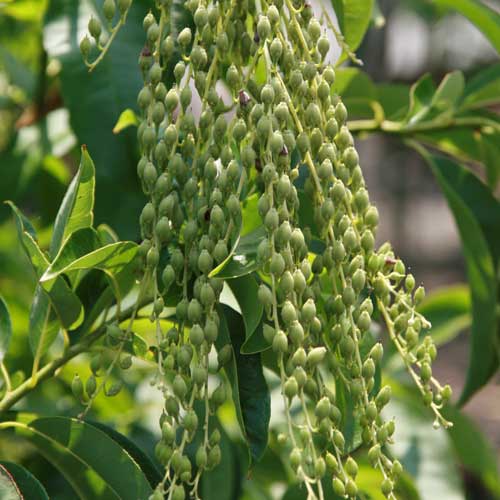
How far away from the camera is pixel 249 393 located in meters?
0.65

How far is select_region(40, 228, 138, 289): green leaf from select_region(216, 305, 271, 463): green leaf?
87mm

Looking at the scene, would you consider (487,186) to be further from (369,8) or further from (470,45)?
(470,45)

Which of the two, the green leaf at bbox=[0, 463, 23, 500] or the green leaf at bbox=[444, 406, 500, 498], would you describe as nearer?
the green leaf at bbox=[0, 463, 23, 500]

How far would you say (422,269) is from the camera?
6.88 meters

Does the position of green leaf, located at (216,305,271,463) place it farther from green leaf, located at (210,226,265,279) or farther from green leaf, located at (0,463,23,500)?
green leaf, located at (0,463,23,500)

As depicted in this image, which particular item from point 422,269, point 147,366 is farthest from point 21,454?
point 422,269

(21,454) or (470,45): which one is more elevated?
(21,454)

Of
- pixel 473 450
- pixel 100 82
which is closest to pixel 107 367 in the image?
A: pixel 100 82

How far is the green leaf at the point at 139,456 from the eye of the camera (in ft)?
2.20

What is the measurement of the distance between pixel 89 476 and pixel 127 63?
0.42 m

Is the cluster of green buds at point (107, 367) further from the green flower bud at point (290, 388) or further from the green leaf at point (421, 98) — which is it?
the green leaf at point (421, 98)

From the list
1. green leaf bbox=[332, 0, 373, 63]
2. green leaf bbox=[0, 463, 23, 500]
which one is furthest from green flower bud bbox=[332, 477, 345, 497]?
green leaf bbox=[332, 0, 373, 63]

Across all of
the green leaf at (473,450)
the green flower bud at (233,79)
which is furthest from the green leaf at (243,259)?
the green leaf at (473,450)

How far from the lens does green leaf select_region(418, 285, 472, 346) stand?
4.53ft
